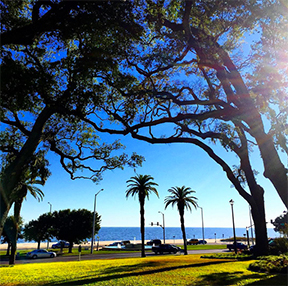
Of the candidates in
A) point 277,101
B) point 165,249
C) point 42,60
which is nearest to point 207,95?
point 277,101

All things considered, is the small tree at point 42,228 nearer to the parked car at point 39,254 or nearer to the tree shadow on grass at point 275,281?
the parked car at point 39,254

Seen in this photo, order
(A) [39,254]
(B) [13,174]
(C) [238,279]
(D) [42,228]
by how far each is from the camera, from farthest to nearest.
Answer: (D) [42,228] < (A) [39,254] < (B) [13,174] < (C) [238,279]

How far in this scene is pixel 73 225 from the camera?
56.8 m

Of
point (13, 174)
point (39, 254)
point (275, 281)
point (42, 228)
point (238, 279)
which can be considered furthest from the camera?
point (42, 228)

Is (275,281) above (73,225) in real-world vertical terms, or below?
below

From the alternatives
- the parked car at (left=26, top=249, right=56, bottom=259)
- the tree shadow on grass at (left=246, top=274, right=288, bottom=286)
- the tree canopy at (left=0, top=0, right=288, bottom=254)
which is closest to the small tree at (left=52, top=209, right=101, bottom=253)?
the parked car at (left=26, top=249, right=56, bottom=259)

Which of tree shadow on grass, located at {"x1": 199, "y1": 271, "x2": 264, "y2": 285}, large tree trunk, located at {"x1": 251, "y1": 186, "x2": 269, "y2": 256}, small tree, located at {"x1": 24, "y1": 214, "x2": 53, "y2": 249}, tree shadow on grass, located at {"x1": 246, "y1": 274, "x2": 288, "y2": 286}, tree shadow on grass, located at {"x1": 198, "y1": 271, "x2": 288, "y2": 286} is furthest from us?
small tree, located at {"x1": 24, "y1": 214, "x2": 53, "y2": 249}

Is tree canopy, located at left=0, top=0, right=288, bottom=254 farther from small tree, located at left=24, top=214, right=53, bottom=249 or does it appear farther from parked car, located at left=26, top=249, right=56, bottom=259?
small tree, located at left=24, top=214, right=53, bottom=249

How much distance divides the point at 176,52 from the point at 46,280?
535 inches

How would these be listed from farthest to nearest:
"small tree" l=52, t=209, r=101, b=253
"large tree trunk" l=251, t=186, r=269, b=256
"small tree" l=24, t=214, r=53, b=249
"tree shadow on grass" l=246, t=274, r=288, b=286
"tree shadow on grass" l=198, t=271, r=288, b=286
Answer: "small tree" l=24, t=214, r=53, b=249 → "small tree" l=52, t=209, r=101, b=253 → "large tree trunk" l=251, t=186, r=269, b=256 → "tree shadow on grass" l=198, t=271, r=288, b=286 → "tree shadow on grass" l=246, t=274, r=288, b=286

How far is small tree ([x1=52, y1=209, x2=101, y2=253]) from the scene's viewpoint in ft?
185

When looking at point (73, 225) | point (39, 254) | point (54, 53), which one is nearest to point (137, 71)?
point (54, 53)

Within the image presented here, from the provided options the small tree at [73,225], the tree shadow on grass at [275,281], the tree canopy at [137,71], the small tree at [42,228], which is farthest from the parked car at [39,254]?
the tree shadow on grass at [275,281]

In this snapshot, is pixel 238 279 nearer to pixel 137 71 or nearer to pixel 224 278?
pixel 224 278
